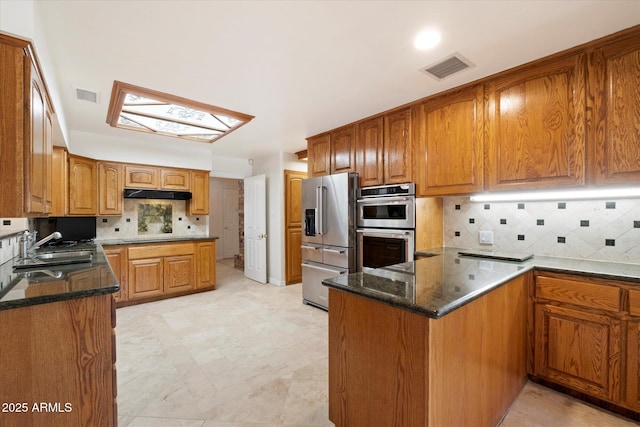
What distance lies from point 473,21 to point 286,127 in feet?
7.79

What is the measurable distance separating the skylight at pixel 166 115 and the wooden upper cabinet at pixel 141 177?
2.62 ft

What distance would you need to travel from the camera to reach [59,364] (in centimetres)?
132

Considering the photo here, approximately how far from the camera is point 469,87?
243 cm

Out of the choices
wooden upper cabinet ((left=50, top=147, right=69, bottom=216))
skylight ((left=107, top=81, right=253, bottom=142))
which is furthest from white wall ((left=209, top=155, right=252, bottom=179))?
wooden upper cabinet ((left=50, top=147, right=69, bottom=216))

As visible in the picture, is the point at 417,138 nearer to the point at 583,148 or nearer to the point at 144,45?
the point at 583,148

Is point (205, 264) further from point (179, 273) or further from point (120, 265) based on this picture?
point (120, 265)

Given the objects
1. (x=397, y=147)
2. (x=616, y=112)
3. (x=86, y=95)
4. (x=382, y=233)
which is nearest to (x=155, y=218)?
(x=86, y=95)

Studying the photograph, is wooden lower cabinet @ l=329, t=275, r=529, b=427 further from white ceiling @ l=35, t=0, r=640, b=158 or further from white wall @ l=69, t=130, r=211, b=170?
white wall @ l=69, t=130, r=211, b=170

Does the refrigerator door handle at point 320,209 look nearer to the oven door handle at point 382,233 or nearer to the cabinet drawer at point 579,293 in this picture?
the oven door handle at point 382,233

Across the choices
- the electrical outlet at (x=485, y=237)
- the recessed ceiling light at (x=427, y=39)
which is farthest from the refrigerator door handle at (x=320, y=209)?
the recessed ceiling light at (x=427, y=39)

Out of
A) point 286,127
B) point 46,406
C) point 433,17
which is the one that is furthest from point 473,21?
point 46,406

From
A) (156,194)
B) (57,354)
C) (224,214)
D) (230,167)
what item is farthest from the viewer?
(224,214)

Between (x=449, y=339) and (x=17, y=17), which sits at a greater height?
(x=17, y=17)

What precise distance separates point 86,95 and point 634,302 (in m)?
4.50
